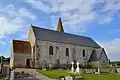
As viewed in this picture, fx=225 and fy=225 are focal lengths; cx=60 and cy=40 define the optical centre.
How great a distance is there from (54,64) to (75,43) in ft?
26.7

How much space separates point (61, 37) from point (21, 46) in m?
10.2

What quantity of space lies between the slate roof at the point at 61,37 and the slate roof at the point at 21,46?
2809 millimetres

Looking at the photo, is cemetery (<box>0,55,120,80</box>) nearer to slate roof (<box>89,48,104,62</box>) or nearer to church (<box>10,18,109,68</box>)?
church (<box>10,18,109,68</box>)

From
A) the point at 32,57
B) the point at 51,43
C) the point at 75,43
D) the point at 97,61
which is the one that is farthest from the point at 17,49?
the point at 97,61

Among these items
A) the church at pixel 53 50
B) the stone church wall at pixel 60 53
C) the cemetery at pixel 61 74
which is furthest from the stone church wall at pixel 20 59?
the cemetery at pixel 61 74

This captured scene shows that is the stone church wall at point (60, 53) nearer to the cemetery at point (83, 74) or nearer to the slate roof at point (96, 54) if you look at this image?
the slate roof at point (96, 54)

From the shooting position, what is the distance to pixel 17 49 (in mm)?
43219

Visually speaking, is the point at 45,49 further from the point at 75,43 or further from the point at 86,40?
the point at 86,40

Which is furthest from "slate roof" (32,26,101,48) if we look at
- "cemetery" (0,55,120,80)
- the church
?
"cemetery" (0,55,120,80)

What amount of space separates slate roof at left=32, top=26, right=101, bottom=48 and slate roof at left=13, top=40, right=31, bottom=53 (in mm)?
2809

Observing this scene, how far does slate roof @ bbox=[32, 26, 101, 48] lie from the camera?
4661 centimetres

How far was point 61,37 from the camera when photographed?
50.6 m

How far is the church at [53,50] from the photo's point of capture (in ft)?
144

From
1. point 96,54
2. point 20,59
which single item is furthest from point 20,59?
point 96,54
